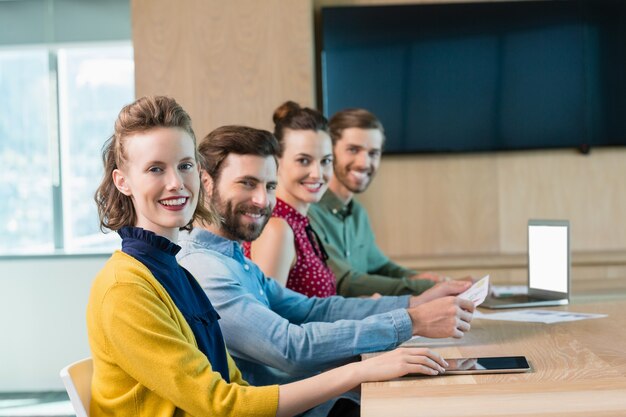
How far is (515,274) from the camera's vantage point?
4152 millimetres

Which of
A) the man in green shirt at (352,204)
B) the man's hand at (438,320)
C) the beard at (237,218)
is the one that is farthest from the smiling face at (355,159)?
the man's hand at (438,320)

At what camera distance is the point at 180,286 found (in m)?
1.64

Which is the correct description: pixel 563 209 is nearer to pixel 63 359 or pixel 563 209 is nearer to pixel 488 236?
pixel 488 236

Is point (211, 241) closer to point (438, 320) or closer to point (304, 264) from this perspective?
point (438, 320)

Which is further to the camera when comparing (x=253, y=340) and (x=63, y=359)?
(x=63, y=359)

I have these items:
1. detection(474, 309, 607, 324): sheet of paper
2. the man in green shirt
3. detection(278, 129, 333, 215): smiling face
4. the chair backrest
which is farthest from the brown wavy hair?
the man in green shirt

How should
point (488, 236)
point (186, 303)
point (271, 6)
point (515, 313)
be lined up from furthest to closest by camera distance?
point (488, 236)
point (271, 6)
point (515, 313)
point (186, 303)

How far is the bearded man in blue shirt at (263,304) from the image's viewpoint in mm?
1832

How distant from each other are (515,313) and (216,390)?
46.7 inches

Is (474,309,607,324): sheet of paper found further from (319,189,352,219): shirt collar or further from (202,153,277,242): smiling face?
(319,189,352,219): shirt collar

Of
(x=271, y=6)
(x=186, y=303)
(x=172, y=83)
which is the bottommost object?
(x=186, y=303)

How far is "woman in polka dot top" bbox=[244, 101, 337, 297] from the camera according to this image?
2518 mm

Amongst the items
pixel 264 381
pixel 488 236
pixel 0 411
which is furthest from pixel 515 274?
pixel 0 411

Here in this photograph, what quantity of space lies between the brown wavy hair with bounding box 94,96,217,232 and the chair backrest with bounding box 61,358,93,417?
26 cm
